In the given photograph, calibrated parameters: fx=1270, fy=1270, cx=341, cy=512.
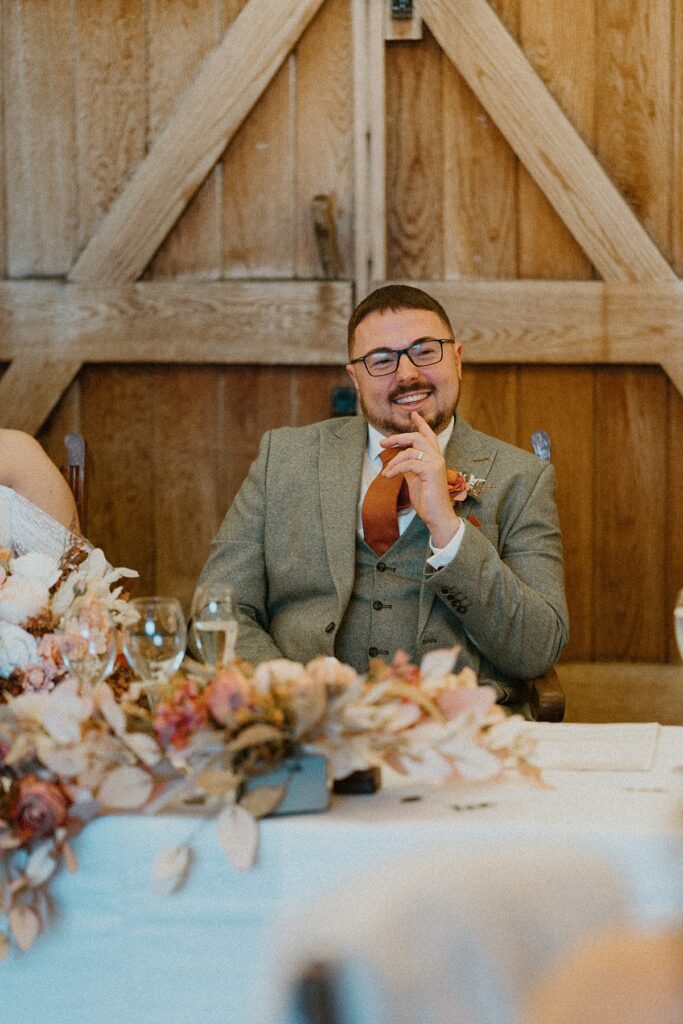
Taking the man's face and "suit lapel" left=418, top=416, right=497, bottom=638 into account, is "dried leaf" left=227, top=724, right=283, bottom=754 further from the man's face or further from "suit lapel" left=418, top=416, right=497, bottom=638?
the man's face

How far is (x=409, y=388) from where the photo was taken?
2.48 metres

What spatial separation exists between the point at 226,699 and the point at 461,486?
3.83 ft

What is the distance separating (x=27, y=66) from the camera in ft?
11.8

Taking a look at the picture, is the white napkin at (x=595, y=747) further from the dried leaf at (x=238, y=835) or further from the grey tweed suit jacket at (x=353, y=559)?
the grey tweed suit jacket at (x=353, y=559)

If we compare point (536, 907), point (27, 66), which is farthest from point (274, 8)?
point (536, 907)

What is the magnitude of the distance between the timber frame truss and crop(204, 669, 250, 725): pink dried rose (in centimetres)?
235

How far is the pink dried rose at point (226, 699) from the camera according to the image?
4.27ft

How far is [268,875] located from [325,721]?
0.17 metres

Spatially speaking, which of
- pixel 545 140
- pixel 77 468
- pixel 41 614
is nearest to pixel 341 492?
pixel 77 468

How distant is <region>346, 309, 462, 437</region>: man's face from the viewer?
2482mm

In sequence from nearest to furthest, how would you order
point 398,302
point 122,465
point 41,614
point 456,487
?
point 41,614, point 456,487, point 398,302, point 122,465

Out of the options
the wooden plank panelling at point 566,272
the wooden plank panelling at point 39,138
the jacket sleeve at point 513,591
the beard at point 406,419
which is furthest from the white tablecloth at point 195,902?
the wooden plank panelling at point 39,138

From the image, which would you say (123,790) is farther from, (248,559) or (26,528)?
(26,528)

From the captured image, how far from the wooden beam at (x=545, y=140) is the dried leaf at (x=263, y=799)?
2.53 metres
